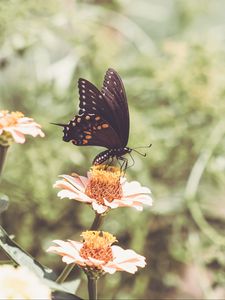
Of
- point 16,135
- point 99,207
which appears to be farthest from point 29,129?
point 99,207

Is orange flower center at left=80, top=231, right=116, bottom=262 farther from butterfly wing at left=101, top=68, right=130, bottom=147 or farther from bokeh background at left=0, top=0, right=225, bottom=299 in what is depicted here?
bokeh background at left=0, top=0, right=225, bottom=299

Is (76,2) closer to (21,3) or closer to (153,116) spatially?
(153,116)

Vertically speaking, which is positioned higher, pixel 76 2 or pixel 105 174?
pixel 76 2

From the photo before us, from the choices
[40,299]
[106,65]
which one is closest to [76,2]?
[106,65]

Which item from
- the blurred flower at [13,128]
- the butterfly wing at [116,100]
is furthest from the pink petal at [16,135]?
the butterfly wing at [116,100]

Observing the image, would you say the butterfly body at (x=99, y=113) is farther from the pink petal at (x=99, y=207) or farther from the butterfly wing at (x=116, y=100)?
the pink petal at (x=99, y=207)

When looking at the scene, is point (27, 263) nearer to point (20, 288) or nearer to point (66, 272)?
point (66, 272)

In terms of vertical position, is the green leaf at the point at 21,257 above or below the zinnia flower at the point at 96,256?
below
